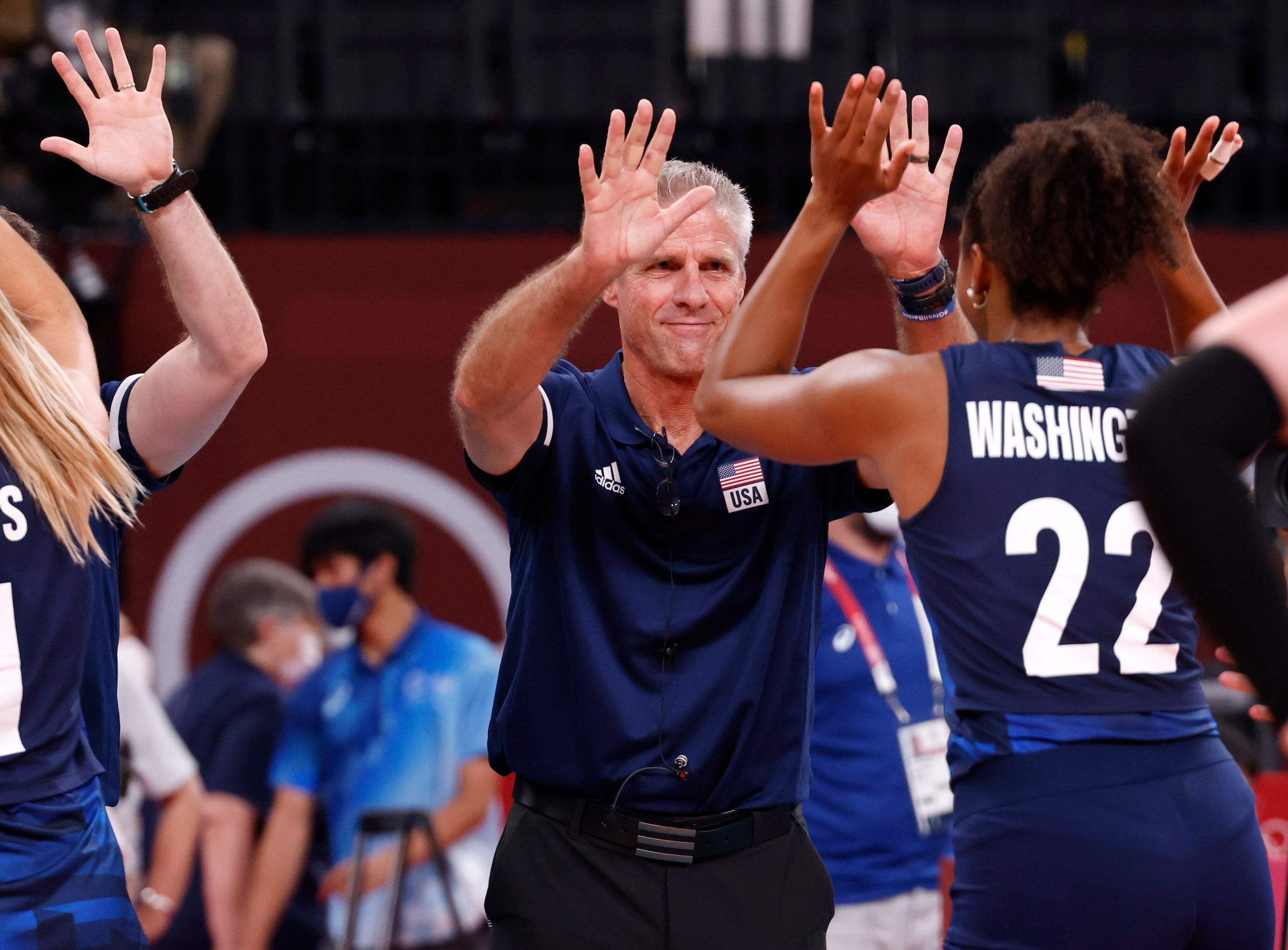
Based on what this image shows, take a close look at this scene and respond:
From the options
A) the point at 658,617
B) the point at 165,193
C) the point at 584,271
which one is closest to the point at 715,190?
the point at 584,271

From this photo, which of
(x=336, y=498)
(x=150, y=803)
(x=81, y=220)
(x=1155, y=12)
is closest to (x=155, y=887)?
(x=150, y=803)

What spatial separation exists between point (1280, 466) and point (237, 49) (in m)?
10.0

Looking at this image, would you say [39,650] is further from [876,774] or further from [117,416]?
[876,774]

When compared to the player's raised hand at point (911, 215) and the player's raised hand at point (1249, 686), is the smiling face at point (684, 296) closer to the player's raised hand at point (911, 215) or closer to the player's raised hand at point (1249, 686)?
the player's raised hand at point (911, 215)

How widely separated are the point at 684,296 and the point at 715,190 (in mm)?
283

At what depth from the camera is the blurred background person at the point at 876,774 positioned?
4.63 meters

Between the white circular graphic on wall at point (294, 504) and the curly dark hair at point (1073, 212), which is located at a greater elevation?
the curly dark hair at point (1073, 212)

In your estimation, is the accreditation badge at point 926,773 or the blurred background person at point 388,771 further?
the blurred background person at point 388,771

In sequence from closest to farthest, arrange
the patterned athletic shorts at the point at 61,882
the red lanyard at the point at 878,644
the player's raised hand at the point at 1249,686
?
the player's raised hand at the point at 1249,686 → the patterned athletic shorts at the point at 61,882 → the red lanyard at the point at 878,644

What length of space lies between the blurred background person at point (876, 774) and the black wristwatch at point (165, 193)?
2.66 metres

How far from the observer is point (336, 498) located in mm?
8383

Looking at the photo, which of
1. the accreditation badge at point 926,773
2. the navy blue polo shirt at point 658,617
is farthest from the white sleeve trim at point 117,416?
the accreditation badge at point 926,773

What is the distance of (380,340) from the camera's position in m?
8.46

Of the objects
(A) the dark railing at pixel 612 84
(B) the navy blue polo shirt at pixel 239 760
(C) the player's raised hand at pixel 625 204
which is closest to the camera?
(C) the player's raised hand at pixel 625 204
